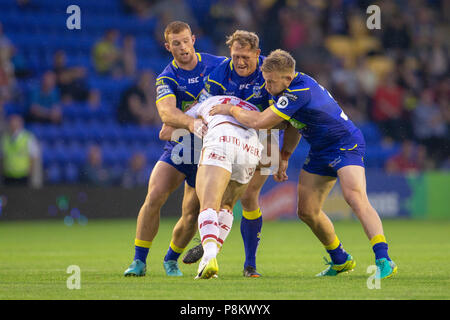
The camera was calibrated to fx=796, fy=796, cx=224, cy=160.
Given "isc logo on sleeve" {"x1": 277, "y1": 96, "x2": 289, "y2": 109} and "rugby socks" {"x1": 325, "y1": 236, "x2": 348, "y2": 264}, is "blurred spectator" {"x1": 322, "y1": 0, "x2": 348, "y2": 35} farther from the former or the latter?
"isc logo on sleeve" {"x1": 277, "y1": 96, "x2": 289, "y2": 109}

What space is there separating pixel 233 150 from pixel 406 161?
511 inches

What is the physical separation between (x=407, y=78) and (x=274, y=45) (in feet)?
11.8

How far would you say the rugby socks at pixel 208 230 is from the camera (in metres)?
6.26

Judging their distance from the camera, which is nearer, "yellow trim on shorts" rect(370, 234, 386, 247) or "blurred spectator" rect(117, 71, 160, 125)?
"yellow trim on shorts" rect(370, 234, 386, 247)

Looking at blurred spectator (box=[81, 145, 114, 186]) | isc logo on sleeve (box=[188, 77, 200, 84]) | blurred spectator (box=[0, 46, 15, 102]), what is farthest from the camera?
blurred spectator (box=[0, 46, 15, 102])

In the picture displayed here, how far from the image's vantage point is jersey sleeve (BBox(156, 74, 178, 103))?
745 centimetres

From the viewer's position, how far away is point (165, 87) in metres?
7.50

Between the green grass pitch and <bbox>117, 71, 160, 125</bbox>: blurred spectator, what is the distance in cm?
366

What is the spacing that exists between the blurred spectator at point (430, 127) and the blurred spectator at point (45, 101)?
883cm

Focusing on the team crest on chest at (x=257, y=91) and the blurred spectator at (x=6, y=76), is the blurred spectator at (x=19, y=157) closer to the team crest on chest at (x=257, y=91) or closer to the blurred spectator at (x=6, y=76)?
the blurred spectator at (x=6, y=76)

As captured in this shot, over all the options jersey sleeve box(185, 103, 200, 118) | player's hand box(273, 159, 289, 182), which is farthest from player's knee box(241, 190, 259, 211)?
jersey sleeve box(185, 103, 200, 118)

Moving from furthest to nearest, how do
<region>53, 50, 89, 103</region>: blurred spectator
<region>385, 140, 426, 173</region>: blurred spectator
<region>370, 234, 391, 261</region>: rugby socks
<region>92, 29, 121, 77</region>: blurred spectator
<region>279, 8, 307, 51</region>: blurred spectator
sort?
<region>279, 8, 307, 51</region>: blurred spectator < <region>385, 140, 426, 173</region>: blurred spectator < <region>92, 29, 121, 77</region>: blurred spectator < <region>53, 50, 89, 103</region>: blurred spectator < <region>370, 234, 391, 261</region>: rugby socks

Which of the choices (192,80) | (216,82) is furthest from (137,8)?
(216,82)

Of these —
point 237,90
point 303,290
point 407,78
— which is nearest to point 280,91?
point 237,90
